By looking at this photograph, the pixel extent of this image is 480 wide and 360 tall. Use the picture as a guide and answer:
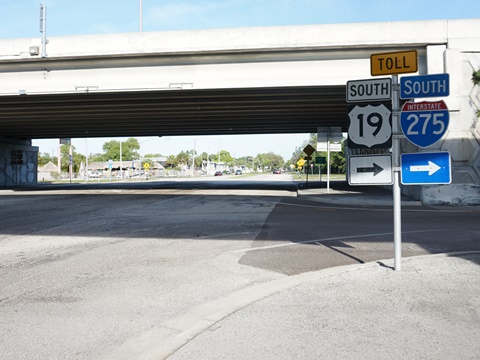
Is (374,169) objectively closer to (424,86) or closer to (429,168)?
(429,168)

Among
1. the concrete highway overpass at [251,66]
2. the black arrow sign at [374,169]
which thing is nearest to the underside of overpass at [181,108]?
the concrete highway overpass at [251,66]

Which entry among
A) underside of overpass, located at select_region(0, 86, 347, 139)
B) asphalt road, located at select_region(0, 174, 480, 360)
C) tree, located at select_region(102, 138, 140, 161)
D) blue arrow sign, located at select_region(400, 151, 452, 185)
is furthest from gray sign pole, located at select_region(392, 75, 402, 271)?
tree, located at select_region(102, 138, 140, 161)

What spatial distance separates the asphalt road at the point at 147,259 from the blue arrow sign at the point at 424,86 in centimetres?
277

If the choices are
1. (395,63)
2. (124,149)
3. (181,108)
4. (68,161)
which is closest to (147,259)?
(395,63)

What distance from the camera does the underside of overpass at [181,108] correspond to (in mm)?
21391

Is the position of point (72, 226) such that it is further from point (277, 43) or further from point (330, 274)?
point (277, 43)

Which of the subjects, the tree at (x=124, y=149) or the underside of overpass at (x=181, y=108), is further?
the tree at (x=124, y=149)

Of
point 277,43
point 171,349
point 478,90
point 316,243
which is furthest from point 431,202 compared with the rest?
point 171,349

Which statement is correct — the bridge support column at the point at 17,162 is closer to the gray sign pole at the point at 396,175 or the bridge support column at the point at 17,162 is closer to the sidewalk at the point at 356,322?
the gray sign pole at the point at 396,175

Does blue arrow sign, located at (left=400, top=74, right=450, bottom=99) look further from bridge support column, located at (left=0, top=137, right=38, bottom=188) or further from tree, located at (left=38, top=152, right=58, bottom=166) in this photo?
tree, located at (left=38, top=152, right=58, bottom=166)

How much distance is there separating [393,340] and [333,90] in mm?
18305

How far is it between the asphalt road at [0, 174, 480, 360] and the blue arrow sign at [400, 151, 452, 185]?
1841 millimetres

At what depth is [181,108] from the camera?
25734 millimetres

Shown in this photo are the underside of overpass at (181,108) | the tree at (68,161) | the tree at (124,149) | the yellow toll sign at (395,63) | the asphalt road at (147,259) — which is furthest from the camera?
the tree at (124,149)
